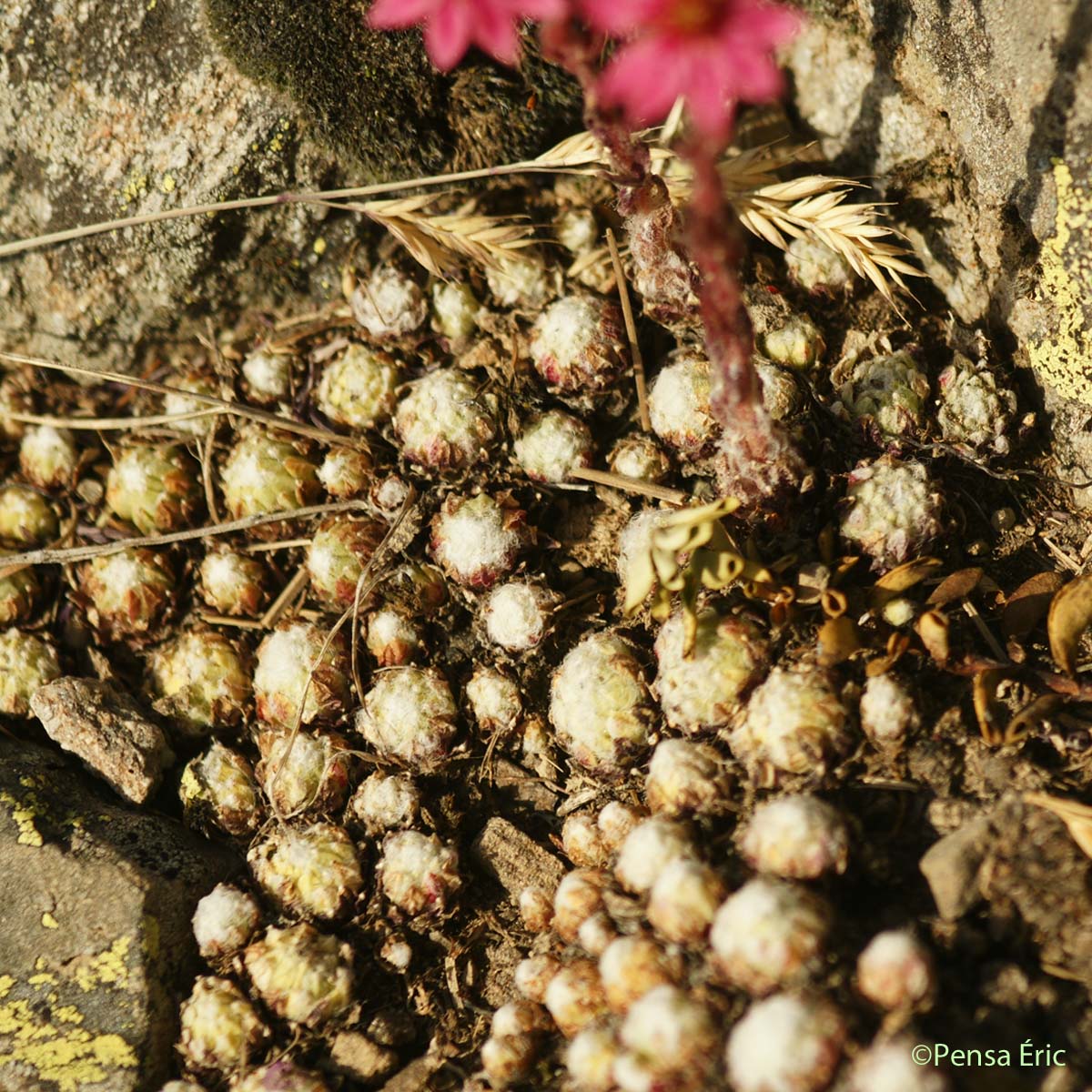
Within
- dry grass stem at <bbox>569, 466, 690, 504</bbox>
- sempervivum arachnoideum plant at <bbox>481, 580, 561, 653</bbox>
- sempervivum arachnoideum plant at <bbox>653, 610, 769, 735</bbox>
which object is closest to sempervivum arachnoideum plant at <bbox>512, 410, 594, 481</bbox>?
dry grass stem at <bbox>569, 466, 690, 504</bbox>

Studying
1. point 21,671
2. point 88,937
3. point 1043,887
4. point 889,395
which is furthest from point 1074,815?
point 21,671

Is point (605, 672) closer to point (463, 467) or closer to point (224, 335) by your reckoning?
point (463, 467)

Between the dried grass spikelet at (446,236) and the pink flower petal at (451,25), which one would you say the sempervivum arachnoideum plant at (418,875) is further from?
the pink flower petal at (451,25)

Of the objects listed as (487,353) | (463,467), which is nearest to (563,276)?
(487,353)

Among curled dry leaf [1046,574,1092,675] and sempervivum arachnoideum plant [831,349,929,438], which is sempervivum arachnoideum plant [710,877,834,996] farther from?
sempervivum arachnoideum plant [831,349,929,438]

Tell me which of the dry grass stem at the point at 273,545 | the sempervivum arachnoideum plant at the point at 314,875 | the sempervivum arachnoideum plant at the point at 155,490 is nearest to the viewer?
the sempervivum arachnoideum plant at the point at 314,875

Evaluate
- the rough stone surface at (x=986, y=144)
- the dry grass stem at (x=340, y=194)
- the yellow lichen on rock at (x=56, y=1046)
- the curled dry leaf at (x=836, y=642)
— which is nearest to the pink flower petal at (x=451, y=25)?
the dry grass stem at (x=340, y=194)

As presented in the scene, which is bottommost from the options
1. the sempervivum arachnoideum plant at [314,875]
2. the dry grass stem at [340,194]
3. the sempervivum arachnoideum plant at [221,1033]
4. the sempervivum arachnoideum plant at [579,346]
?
the sempervivum arachnoideum plant at [221,1033]
